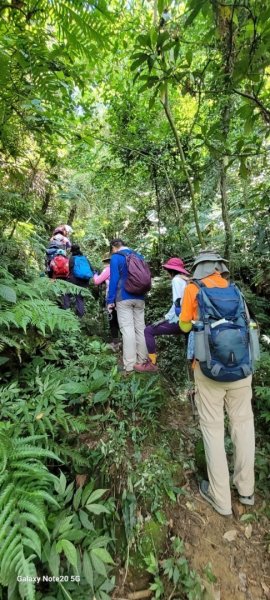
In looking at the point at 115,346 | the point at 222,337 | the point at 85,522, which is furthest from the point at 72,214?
the point at 85,522

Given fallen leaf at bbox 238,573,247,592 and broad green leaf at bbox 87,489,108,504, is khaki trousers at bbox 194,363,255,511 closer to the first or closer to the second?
fallen leaf at bbox 238,573,247,592

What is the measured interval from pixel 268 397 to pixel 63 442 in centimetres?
241

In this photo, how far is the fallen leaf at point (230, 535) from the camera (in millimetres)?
2840

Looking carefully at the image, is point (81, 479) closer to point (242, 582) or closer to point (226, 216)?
point (242, 582)

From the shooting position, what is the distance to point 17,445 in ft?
7.27

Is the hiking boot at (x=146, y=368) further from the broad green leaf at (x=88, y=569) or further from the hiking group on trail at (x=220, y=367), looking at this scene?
the broad green leaf at (x=88, y=569)

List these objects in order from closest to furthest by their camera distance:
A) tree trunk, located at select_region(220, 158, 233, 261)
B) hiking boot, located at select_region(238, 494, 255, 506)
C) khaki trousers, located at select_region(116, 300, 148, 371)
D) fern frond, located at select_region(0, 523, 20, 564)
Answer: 1. fern frond, located at select_region(0, 523, 20, 564)
2. hiking boot, located at select_region(238, 494, 255, 506)
3. khaki trousers, located at select_region(116, 300, 148, 371)
4. tree trunk, located at select_region(220, 158, 233, 261)

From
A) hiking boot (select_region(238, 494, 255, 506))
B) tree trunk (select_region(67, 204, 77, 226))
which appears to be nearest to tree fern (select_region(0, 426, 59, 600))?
hiking boot (select_region(238, 494, 255, 506))

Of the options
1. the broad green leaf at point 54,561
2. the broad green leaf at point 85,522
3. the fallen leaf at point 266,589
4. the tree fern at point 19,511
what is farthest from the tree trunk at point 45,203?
the fallen leaf at point 266,589

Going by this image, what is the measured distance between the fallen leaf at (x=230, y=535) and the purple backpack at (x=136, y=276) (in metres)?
3.19

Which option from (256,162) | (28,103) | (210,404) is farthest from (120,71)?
(210,404)

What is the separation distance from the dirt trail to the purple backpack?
271 centimetres

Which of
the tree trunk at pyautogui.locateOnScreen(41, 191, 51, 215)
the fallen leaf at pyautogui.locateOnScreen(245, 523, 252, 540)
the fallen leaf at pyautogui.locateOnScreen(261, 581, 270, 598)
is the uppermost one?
the tree trunk at pyautogui.locateOnScreen(41, 191, 51, 215)

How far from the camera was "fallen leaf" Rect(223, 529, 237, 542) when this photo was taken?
2.84 meters
